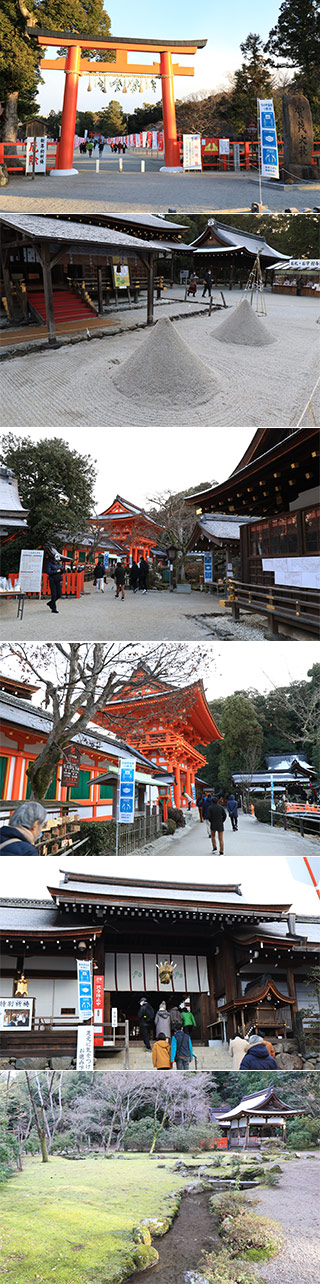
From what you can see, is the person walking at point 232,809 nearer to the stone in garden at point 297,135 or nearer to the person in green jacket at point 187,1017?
the person in green jacket at point 187,1017

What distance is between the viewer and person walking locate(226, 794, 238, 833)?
217 inches

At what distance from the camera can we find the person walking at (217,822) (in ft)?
17.7

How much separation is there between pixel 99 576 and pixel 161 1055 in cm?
324

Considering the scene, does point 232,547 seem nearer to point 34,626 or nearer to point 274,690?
point 274,690

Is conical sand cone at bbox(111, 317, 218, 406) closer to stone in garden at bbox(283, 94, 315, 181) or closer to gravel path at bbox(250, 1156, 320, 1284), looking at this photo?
stone in garden at bbox(283, 94, 315, 181)

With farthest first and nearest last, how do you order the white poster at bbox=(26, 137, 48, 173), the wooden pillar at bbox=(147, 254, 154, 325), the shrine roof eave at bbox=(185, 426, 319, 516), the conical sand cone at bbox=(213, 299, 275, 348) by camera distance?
the white poster at bbox=(26, 137, 48, 173) → the conical sand cone at bbox=(213, 299, 275, 348) → the wooden pillar at bbox=(147, 254, 154, 325) → the shrine roof eave at bbox=(185, 426, 319, 516)

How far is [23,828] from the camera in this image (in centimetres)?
482

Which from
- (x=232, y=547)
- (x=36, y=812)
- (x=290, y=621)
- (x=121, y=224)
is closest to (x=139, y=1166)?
(x=36, y=812)

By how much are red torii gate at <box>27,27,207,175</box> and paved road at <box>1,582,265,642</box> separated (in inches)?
193

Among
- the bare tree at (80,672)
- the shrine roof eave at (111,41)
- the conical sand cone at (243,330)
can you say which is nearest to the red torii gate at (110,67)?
the shrine roof eave at (111,41)

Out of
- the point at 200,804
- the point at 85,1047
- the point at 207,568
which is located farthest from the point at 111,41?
the point at 85,1047

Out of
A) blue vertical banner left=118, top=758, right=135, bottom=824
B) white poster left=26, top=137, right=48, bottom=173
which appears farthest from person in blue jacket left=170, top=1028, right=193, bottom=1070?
white poster left=26, top=137, right=48, bottom=173

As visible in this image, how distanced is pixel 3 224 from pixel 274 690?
4.93 meters

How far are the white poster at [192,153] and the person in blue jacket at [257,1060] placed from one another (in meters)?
7.85
